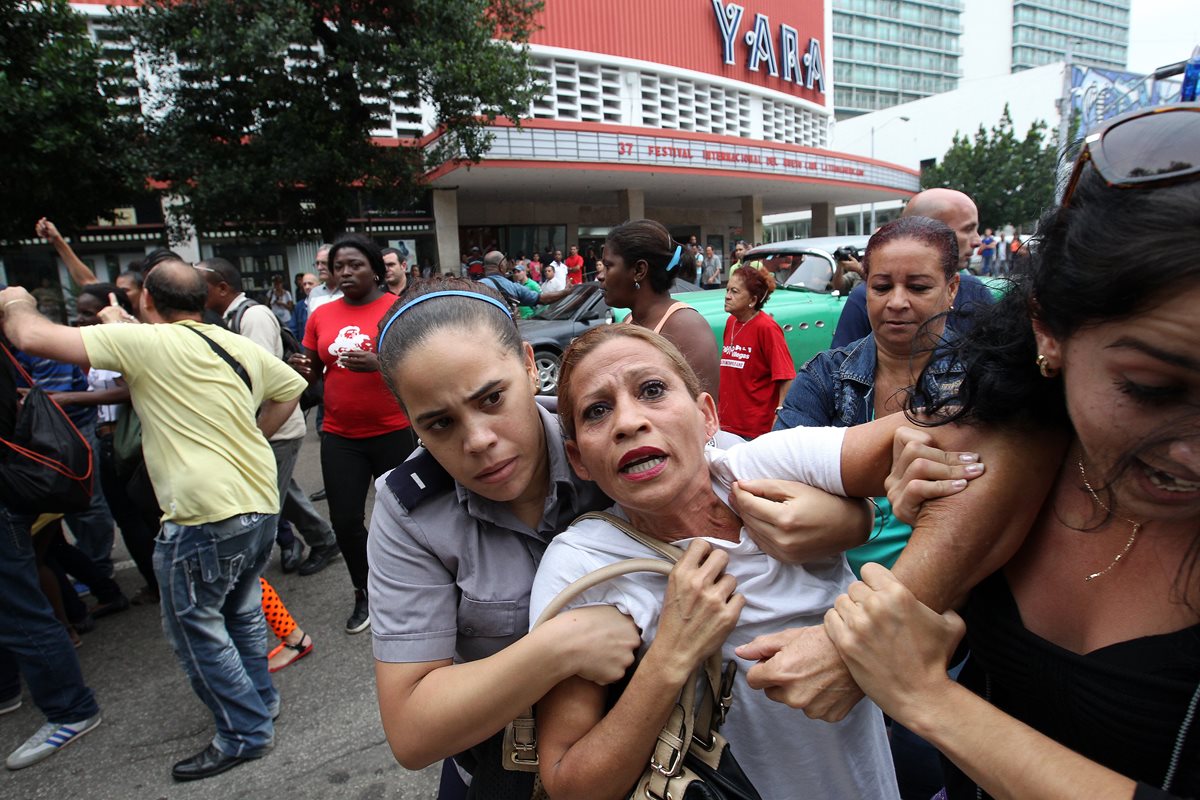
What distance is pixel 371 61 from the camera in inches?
467

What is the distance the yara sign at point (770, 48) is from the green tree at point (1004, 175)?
9894mm

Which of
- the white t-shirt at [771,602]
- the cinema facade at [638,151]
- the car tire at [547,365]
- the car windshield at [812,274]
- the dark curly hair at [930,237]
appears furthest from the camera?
the cinema facade at [638,151]

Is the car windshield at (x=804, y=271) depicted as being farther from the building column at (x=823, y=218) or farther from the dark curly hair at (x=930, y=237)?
the building column at (x=823, y=218)

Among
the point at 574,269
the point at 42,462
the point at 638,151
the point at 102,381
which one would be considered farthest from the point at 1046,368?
the point at 638,151

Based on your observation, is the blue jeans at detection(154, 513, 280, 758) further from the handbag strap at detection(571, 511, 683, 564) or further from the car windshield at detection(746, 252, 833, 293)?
the car windshield at detection(746, 252, 833, 293)

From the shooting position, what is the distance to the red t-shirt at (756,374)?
3.88 m

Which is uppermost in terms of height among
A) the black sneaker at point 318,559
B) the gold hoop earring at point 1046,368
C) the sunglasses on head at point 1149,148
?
the sunglasses on head at point 1149,148

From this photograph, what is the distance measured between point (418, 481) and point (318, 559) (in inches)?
140

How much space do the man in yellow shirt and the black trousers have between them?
65cm

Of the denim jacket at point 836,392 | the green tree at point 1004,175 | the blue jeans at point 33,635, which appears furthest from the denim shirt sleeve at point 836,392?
the green tree at point 1004,175

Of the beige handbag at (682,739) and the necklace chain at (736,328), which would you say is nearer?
the beige handbag at (682,739)

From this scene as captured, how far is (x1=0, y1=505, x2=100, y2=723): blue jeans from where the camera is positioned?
2695 millimetres

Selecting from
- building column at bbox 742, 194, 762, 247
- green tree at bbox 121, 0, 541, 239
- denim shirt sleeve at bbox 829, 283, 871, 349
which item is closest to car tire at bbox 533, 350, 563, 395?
denim shirt sleeve at bbox 829, 283, 871, 349

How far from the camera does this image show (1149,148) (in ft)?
2.52
